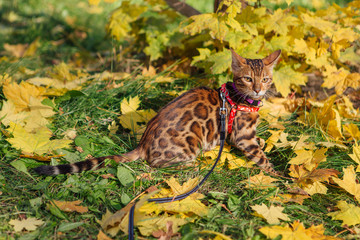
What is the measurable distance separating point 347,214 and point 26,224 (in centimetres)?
202

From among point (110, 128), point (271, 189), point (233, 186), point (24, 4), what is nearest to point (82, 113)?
point (110, 128)

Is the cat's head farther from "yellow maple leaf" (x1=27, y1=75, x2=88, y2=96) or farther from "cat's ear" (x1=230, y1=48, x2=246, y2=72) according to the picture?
"yellow maple leaf" (x1=27, y1=75, x2=88, y2=96)

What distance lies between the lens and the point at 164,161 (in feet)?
→ 8.96

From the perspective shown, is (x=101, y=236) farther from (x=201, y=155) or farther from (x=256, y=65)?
(x=256, y=65)

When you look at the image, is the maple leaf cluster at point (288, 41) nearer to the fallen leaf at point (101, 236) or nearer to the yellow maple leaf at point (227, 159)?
the yellow maple leaf at point (227, 159)

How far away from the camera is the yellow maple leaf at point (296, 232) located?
203 cm

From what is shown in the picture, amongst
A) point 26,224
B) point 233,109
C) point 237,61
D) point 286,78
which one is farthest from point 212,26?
point 26,224

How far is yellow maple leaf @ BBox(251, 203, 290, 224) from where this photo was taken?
7.22 ft

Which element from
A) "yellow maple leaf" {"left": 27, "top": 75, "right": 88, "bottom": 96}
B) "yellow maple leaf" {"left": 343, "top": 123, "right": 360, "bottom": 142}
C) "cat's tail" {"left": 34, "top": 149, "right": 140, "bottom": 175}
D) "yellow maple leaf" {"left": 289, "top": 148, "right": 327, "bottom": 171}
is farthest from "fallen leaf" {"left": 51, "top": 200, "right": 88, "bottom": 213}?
"yellow maple leaf" {"left": 343, "top": 123, "right": 360, "bottom": 142}

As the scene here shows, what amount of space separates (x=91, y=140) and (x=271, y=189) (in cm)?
158

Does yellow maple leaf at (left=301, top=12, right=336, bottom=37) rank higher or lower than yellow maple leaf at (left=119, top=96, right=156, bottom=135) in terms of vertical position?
higher

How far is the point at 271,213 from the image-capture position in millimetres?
2238

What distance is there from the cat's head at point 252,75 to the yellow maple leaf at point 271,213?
1035 mm

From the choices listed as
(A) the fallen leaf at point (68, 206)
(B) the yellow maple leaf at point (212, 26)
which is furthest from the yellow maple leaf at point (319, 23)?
(A) the fallen leaf at point (68, 206)
